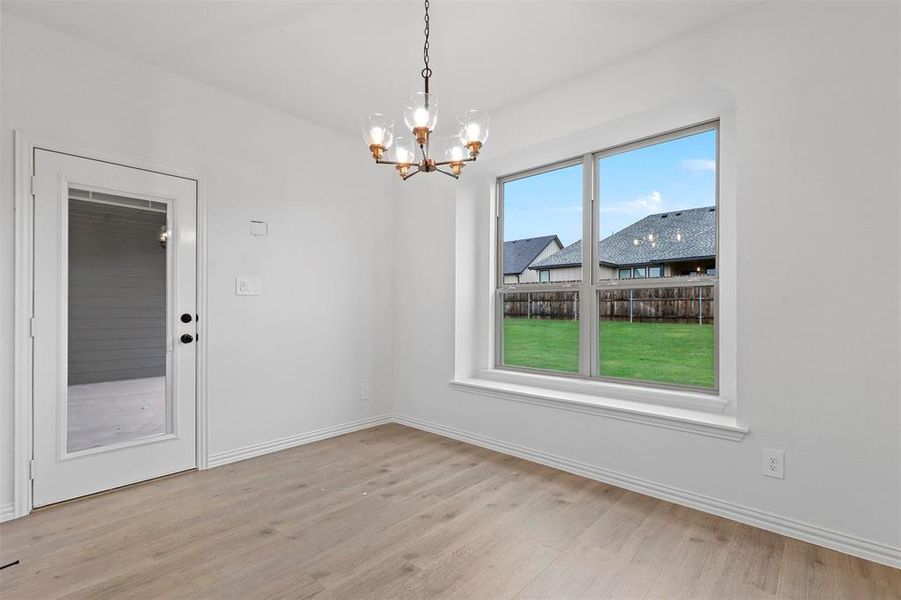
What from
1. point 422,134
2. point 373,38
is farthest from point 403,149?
point 373,38

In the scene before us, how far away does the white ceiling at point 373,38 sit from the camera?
240 centimetres

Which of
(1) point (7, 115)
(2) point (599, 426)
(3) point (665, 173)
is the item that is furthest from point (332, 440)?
(3) point (665, 173)

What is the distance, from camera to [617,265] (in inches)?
133

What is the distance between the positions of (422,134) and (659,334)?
88.3 inches

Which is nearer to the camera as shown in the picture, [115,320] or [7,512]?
[7,512]

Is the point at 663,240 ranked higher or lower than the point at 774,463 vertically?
higher

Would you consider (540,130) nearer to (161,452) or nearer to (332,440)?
(332,440)

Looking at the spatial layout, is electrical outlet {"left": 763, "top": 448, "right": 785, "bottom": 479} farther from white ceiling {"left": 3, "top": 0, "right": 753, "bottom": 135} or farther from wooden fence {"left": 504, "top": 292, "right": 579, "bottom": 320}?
white ceiling {"left": 3, "top": 0, "right": 753, "bottom": 135}

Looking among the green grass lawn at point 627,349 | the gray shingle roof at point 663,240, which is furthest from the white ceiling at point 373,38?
the green grass lawn at point 627,349

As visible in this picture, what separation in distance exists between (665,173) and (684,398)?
5.14 ft

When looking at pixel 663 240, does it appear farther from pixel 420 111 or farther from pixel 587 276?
pixel 420 111

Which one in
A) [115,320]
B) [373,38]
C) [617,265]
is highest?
[373,38]

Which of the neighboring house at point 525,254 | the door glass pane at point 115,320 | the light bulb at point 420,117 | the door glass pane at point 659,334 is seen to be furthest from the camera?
the neighboring house at point 525,254

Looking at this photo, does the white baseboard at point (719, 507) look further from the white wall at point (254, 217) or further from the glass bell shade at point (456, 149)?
the glass bell shade at point (456, 149)
